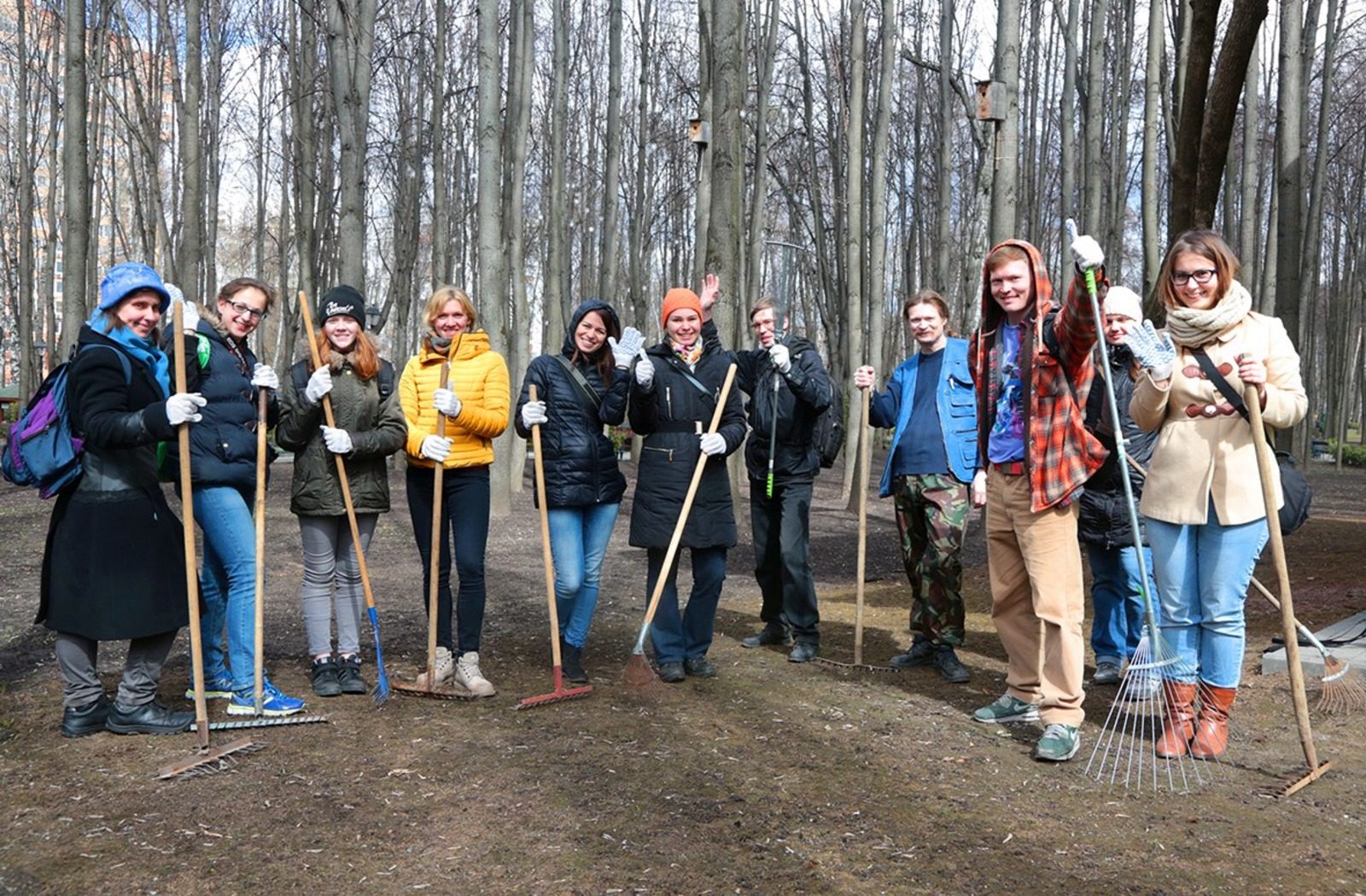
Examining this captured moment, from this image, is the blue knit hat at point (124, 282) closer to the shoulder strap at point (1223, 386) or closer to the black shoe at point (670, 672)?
the black shoe at point (670, 672)

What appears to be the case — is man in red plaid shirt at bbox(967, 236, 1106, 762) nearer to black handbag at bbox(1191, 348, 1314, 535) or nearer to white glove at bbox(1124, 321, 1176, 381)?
white glove at bbox(1124, 321, 1176, 381)

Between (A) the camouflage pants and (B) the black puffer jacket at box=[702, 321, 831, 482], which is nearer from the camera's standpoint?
(A) the camouflage pants

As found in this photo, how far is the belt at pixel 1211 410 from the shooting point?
4.12 meters

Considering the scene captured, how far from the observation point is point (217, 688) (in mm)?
5129

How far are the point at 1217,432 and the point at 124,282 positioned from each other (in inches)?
173

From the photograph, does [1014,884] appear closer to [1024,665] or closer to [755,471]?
[1024,665]

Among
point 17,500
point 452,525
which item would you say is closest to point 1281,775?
point 452,525

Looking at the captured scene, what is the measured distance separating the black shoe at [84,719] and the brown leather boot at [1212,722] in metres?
4.53

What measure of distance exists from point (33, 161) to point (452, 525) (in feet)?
72.8

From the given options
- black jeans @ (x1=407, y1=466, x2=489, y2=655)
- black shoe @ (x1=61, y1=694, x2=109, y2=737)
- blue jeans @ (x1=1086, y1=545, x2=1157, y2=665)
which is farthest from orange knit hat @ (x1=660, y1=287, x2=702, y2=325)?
black shoe @ (x1=61, y1=694, x2=109, y2=737)

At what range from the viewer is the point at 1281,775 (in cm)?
416

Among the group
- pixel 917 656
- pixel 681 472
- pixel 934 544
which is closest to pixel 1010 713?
pixel 934 544

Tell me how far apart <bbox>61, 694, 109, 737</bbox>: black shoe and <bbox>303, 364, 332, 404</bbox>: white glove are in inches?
60.8

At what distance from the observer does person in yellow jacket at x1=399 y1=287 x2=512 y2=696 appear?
5.23 m
